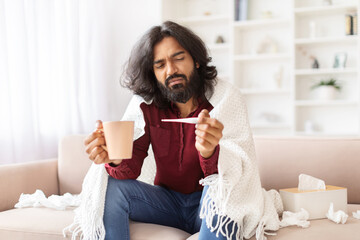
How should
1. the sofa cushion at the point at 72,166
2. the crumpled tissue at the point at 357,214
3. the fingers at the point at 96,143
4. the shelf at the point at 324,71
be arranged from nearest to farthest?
the fingers at the point at 96,143
the crumpled tissue at the point at 357,214
the sofa cushion at the point at 72,166
the shelf at the point at 324,71

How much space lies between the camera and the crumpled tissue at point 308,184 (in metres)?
1.62

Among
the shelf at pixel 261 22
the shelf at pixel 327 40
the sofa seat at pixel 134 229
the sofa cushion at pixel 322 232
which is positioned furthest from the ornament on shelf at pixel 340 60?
the sofa cushion at pixel 322 232

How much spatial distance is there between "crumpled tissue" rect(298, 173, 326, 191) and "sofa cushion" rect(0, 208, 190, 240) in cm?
48

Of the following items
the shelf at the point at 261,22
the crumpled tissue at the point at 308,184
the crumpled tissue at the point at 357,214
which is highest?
the shelf at the point at 261,22

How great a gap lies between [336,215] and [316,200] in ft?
0.28

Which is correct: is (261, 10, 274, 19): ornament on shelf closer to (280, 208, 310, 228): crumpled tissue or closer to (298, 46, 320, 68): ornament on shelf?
(298, 46, 320, 68): ornament on shelf

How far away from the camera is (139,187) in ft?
5.03

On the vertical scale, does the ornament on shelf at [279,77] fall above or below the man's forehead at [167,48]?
below

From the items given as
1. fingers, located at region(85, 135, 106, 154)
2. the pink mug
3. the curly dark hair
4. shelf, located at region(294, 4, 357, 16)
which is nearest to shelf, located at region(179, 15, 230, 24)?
shelf, located at region(294, 4, 357, 16)

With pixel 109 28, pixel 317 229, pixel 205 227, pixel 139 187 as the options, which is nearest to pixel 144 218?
pixel 139 187

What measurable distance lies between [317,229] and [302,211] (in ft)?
0.38

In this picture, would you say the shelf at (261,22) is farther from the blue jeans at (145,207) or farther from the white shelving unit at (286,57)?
the blue jeans at (145,207)

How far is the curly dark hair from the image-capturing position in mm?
1708

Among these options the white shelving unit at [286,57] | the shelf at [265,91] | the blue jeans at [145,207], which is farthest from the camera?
the shelf at [265,91]
